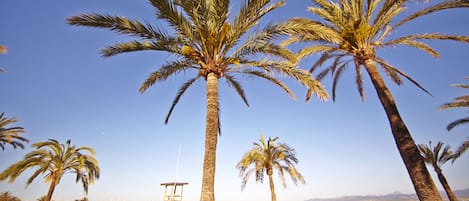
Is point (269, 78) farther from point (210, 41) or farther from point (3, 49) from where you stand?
point (3, 49)

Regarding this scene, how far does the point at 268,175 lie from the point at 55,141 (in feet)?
55.3

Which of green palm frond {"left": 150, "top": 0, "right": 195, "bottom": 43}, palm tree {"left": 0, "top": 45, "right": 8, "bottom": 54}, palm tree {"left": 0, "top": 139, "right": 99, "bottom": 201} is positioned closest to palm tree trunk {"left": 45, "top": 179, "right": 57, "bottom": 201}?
palm tree {"left": 0, "top": 139, "right": 99, "bottom": 201}

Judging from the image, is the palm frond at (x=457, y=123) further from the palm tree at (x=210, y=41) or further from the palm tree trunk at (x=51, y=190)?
the palm tree trunk at (x=51, y=190)

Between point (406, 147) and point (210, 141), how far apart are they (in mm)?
5950

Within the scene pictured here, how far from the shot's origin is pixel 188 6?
316 inches

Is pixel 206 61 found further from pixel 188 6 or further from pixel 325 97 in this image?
pixel 325 97

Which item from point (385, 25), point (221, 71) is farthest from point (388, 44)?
point (221, 71)

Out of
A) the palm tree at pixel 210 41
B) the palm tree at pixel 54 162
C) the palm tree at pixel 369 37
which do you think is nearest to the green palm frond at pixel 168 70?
the palm tree at pixel 210 41

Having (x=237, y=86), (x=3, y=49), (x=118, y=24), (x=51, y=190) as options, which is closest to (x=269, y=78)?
(x=237, y=86)

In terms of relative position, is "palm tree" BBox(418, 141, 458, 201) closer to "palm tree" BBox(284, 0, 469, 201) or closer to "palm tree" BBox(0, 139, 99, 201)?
"palm tree" BBox(284, 0, 469, 201)

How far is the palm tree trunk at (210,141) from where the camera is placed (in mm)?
6923

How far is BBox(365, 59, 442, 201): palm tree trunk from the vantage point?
282 inches

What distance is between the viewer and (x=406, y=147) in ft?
25.9

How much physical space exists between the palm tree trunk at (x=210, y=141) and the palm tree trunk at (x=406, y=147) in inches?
227
